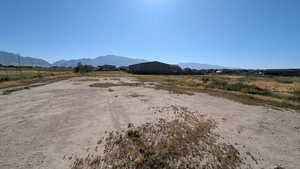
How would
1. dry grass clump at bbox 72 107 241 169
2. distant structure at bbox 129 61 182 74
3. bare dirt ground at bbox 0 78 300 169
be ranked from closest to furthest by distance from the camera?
dry grass clump at bbox 72 107 241 169 → bare dirt ground at bbox 0 78 300 169 → distant structure at bbox 129 61 182 74

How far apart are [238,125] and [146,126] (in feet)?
18.3

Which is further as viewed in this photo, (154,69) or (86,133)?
(154,69)

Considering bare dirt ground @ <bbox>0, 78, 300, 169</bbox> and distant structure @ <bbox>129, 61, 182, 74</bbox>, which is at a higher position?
distant structure @ <bbox>129, 61, 182, 74</bbox>

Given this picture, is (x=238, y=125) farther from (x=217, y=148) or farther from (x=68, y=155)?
(x=68, y=155)

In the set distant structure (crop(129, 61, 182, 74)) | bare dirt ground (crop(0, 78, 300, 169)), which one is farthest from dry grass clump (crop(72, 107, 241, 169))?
distant structure (crop(129, 61, 182, 74))

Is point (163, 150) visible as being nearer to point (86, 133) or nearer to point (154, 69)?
point (86, 133)

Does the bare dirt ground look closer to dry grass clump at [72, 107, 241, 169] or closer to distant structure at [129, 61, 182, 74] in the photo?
dry grass clump at [72, 107, 241, 169]

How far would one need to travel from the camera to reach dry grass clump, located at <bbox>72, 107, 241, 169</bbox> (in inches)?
173

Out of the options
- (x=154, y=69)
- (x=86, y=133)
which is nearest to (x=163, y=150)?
(x=86, y=133)

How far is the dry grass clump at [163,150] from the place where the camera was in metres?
4.41

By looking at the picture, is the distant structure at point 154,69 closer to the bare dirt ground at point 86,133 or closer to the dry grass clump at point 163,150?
the bare dirt ground at point 86,133

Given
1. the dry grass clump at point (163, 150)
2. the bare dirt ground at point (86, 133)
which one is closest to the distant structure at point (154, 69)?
the bare dirt ground at point (86, 133)

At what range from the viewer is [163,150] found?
5.01 meters

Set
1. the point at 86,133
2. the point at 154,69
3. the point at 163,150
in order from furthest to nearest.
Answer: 1. the point at 154,69
2. the point at 86,133
3. the point at 163,150
